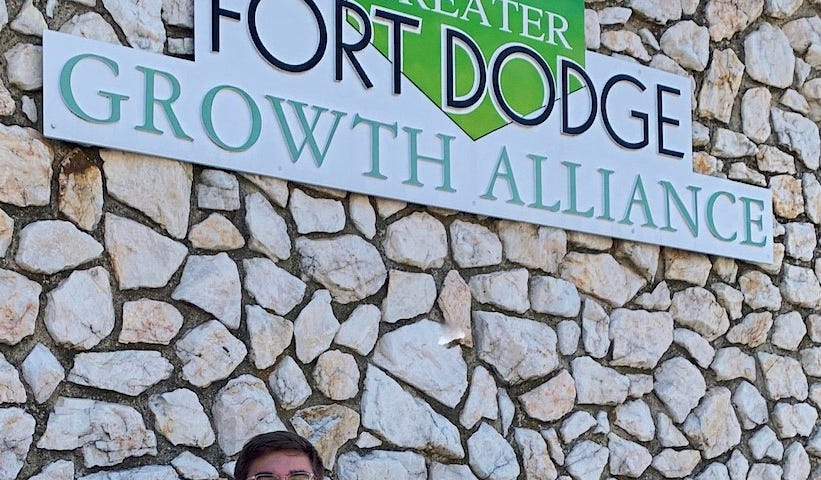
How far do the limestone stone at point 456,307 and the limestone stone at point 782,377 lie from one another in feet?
4.38

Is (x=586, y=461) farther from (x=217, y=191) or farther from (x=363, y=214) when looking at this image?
(x=217, y=191)

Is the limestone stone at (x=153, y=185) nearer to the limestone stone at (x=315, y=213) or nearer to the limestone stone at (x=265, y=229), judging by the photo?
the limestone stone at (x=265, y=229)

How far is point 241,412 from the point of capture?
3961 millimetres

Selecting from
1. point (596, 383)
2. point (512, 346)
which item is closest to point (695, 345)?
point (596, 383)

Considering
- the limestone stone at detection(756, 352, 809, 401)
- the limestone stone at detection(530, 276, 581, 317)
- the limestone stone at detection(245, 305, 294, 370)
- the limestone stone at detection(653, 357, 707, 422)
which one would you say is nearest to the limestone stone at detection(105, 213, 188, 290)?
the limestone stone at detection(245, 305, 294, 370)

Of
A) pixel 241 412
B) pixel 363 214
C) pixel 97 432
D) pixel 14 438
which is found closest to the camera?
pixel 14 438

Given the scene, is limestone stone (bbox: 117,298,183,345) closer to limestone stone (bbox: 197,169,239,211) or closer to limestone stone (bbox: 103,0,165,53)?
limestone stone (bbox: 197,169,239,211)

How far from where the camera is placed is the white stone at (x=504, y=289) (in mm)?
4559

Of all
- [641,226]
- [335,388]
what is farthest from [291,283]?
[641,226]

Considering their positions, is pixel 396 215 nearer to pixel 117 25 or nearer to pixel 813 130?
pixel 117 25

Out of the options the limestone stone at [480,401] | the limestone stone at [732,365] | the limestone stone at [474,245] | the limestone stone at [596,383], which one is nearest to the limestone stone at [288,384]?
the limestone stone at [480,401]

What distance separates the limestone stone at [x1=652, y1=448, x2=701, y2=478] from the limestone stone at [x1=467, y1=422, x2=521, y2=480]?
647 mm

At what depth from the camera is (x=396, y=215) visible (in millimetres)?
4383

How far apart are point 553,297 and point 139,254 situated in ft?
4.76
